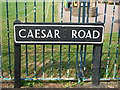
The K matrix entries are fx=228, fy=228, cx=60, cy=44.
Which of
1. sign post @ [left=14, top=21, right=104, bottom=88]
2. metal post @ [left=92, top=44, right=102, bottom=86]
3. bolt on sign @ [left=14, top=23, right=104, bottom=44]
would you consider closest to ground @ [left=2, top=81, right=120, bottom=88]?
metal post @ [left=92, top=44, right=102, bottom=86]

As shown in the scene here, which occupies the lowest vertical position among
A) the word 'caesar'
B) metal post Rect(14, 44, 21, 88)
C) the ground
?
the ground

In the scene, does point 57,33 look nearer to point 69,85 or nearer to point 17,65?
point 17,65

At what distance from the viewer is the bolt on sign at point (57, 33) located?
3.44 metres

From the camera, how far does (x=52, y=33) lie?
3.48m

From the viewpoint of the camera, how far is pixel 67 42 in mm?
3523

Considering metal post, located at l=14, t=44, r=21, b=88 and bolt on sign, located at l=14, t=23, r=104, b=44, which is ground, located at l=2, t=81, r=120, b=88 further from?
bolt on sign, located at l=14, t=23, r=104, b=44

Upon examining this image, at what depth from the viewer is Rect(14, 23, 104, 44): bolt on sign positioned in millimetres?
3443

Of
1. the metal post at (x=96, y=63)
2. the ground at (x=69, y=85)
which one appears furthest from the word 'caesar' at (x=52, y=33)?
the ground at (x=69, y=85)

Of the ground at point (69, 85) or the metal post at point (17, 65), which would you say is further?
the ground at point (69, 85)

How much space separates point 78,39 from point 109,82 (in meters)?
1.10

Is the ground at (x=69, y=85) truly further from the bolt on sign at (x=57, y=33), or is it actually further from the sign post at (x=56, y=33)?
the bolt on sign at (x=57, y=33)

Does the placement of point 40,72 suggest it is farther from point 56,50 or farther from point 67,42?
point 56,50

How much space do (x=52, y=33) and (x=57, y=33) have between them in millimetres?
77

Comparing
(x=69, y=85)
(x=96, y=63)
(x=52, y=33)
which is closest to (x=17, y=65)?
(x=52, y=33)
